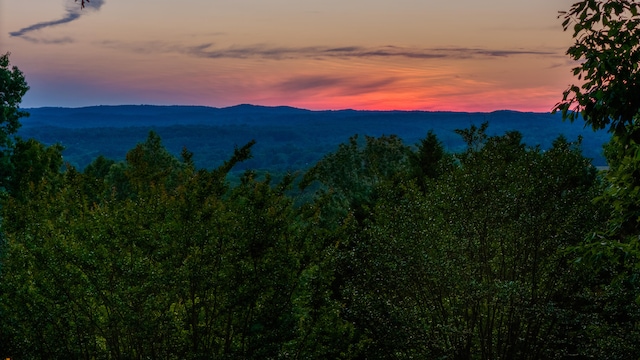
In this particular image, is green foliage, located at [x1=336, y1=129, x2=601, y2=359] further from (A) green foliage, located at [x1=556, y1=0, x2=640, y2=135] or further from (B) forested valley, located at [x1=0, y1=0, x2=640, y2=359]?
(A) green foliage, located at [x1=556, y1=0, x2=640, y2=135]

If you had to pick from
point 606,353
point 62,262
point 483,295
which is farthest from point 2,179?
point 606,353

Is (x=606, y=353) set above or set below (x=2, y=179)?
below

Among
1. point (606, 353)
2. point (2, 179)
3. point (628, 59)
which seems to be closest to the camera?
point (628, 59)

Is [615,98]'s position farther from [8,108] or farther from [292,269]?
[8,108]

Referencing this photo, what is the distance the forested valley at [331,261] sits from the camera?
11.1 meters

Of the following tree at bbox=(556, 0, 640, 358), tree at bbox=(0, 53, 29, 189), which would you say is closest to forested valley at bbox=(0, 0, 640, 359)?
tree at bbox=(556, 0, 640, 358)

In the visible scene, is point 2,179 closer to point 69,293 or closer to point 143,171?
point 143,171

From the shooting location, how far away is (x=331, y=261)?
43.0 feet

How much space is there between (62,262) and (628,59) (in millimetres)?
10496

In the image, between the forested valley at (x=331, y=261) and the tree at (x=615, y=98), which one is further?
the forested valley at (x=331, y=261)

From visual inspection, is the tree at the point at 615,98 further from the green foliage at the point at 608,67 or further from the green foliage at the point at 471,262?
the green foliage at the point at 471,262

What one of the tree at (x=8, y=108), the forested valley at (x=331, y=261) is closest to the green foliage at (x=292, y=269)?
the forested valley at (x=331, y=261)

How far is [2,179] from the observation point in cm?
3044

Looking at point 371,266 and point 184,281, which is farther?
point 371,266
